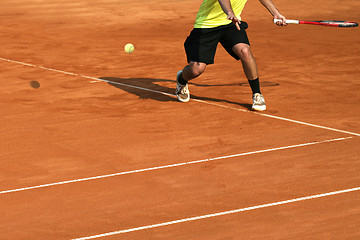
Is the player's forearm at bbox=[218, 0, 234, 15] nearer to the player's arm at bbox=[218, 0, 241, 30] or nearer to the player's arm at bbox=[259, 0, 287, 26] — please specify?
the player's arm at bbox=[218, 0, 241, 30]

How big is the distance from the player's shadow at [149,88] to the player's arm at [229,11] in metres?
1.32

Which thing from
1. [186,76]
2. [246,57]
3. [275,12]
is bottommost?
[186,76]

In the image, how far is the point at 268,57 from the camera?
12.1m

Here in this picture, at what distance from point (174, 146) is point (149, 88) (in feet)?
9.83

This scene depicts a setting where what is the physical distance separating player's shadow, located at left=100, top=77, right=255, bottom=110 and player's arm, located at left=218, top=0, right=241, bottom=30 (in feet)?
4.32

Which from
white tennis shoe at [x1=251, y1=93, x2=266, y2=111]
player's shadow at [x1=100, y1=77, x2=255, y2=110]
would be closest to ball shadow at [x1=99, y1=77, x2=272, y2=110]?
player's shadow at [x1=100, y1=77, x2=255, y2=110]

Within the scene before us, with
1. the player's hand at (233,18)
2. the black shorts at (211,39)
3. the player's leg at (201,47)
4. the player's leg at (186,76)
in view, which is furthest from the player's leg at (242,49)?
the player's hand at (233,18)

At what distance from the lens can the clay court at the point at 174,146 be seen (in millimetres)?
4852

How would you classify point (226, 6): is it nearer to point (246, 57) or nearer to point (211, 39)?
point (211, 39)

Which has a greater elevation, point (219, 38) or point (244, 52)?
point (219, 38)

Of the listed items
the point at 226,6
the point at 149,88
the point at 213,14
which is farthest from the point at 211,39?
the point at 149,88

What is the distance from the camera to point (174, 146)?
675cm

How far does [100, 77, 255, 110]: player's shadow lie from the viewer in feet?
29.2

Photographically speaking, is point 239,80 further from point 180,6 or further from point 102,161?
point 180,6
